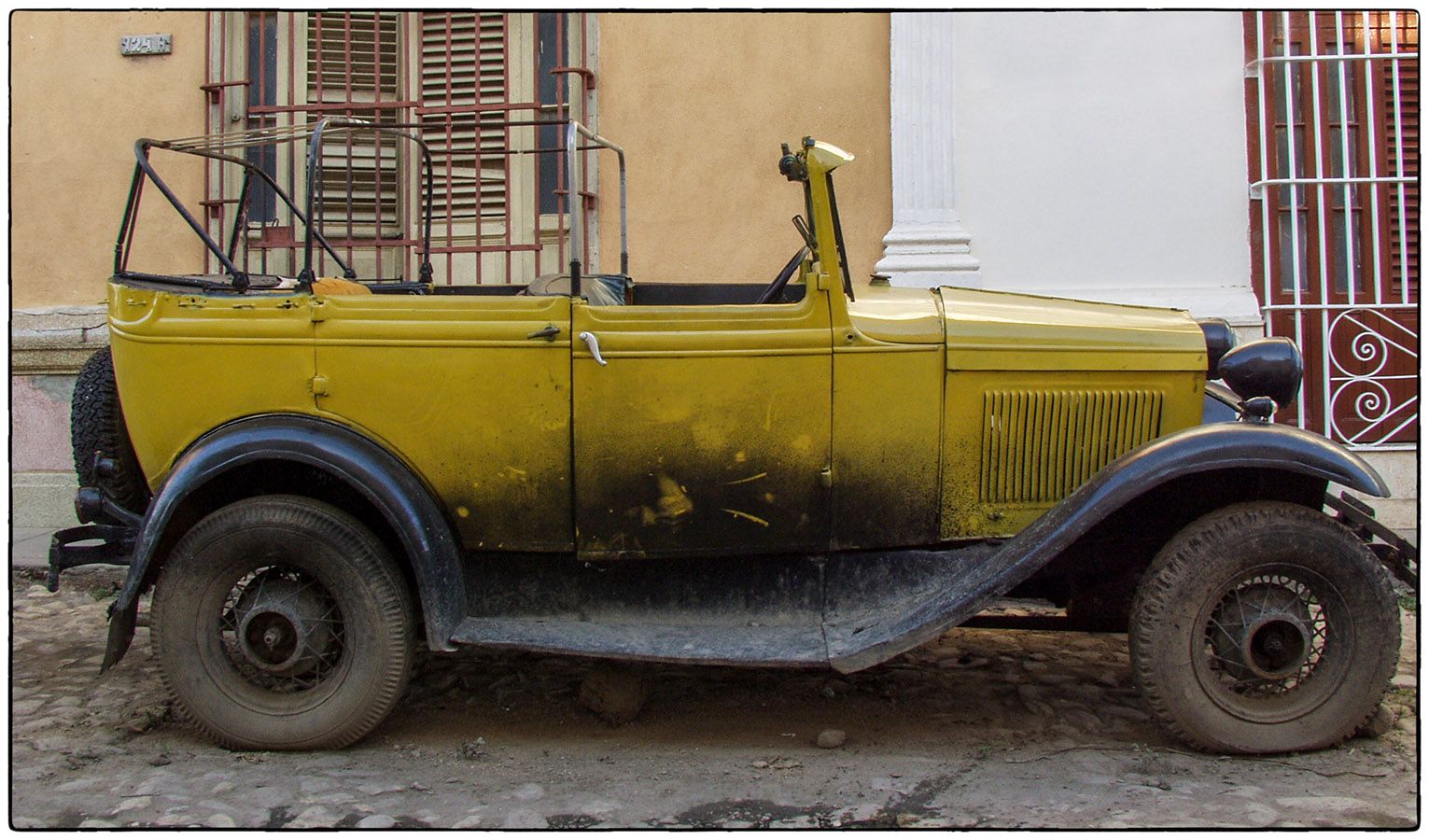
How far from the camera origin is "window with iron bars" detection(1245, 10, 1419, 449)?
6.28 m

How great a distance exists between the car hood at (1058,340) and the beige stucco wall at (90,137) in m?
5.06

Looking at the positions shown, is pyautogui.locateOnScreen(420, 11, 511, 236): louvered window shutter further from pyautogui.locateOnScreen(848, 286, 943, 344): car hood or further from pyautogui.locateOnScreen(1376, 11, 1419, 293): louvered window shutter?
pyautogui.locateOnScreen(1376, 11, 1419, 293): louvered window shutter

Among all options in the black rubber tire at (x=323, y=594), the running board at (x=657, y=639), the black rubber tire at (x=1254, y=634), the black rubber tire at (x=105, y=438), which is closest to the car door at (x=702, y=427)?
the running board at (x=657, y=639)

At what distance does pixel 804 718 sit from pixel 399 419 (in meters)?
1.63

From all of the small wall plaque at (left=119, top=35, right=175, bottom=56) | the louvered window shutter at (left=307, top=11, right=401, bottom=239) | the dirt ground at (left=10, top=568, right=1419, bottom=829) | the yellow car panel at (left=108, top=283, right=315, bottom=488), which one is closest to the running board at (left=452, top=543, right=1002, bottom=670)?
the dirt ground at (left=10, top=568, right=1419, bottom=829)

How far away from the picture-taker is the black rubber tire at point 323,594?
11.4 feet

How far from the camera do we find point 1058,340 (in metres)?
3.67

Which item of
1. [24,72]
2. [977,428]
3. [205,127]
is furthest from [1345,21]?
[24,72]

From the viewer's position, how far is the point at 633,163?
667 cm

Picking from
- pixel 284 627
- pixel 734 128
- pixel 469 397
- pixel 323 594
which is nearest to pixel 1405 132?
pixel 734 128

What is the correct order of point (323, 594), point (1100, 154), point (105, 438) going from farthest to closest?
1. point (1100, 154)
2. point (105, 438)
3. point (323, 594)

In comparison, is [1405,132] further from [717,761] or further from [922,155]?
[717,761]

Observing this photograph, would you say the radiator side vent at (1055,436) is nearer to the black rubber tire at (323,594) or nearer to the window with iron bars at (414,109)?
the black rubber tire at (323,594)

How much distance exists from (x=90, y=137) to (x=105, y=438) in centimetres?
390
